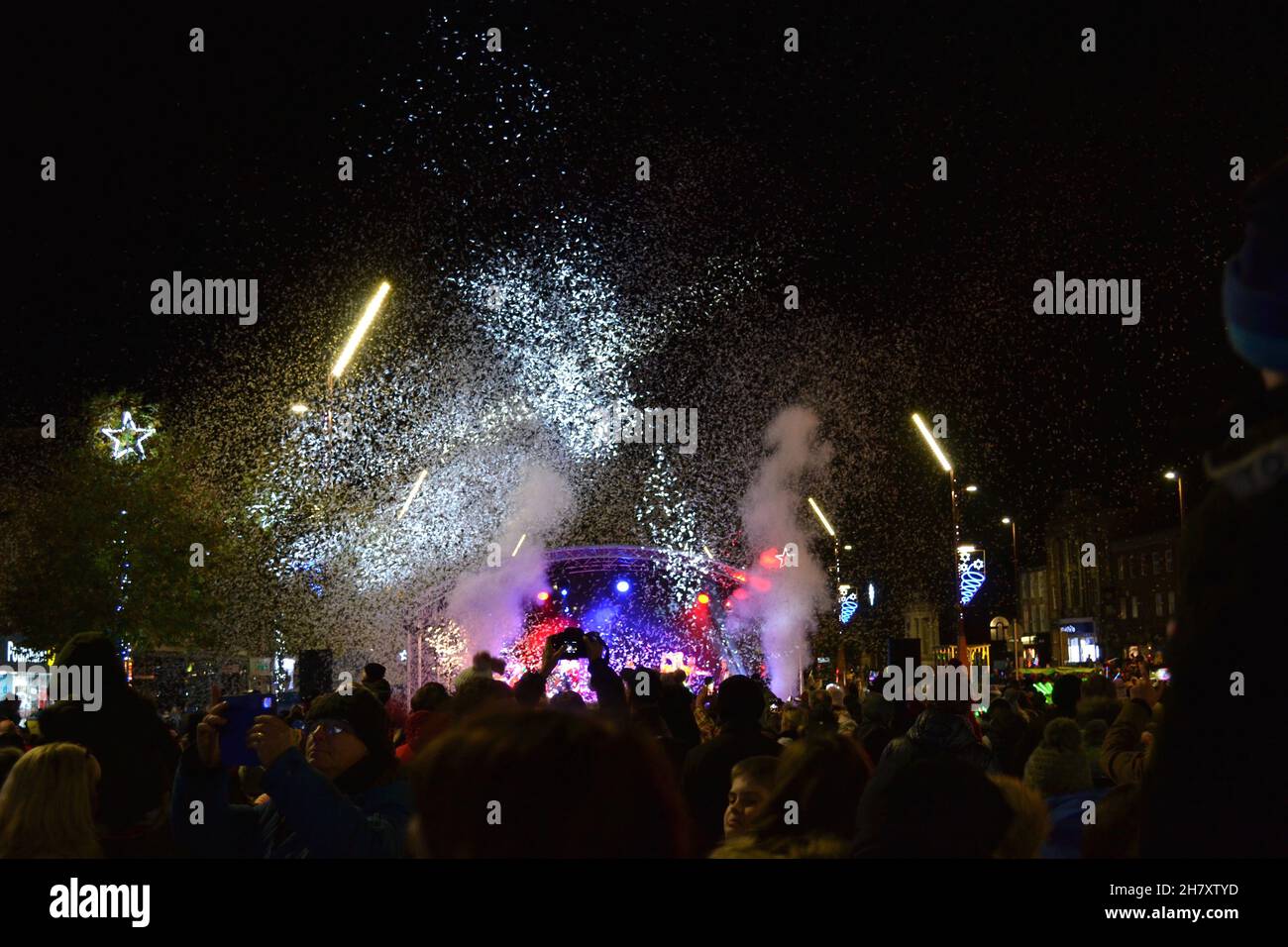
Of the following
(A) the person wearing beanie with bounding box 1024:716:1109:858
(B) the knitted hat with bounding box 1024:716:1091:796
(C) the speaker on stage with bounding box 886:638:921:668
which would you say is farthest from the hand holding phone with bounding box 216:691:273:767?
(C) the speaker on stage with bounding box 886:638:921:668

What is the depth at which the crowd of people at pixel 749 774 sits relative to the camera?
1.56 m

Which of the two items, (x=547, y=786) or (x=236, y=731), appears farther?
(x=236, y=731)

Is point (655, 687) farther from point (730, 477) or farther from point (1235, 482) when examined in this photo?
point (730, 477)

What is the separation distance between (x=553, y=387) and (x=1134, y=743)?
2491 cm

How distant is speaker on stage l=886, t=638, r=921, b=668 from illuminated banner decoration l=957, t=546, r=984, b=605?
6489mm

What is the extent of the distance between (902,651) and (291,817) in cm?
1237

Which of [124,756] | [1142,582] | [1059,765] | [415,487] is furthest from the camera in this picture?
[1142,582]

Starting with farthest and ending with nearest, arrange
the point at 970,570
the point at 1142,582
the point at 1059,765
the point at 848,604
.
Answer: the point at 1142,582
the point at 848,604
the point at 970,570
the point at 1059,765

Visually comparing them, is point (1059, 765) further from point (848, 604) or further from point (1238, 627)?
point (848, 604)

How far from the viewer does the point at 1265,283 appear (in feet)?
5.27

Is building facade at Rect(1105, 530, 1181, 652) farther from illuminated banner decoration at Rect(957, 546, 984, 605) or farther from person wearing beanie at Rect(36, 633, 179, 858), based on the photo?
person wearing beanie at Rect(36, 633, 179, 858)

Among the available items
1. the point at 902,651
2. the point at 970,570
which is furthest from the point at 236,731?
the point at 970,570

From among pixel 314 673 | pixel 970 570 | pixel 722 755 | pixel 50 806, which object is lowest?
pixel 722 755

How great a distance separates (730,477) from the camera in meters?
37.5
